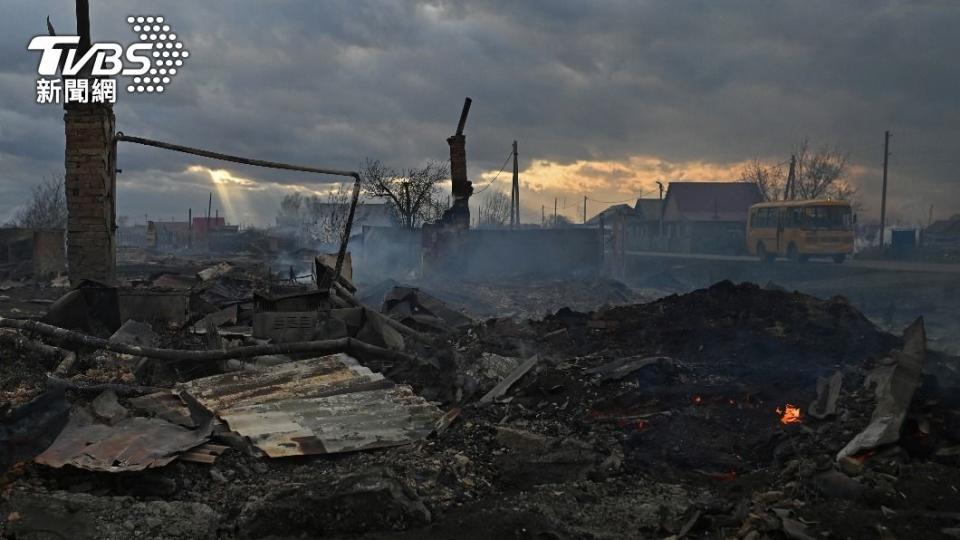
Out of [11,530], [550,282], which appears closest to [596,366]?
[11,530]

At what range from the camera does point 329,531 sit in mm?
4273

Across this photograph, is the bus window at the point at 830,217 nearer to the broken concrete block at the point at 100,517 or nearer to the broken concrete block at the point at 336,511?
the broken concrete block at the point at 336,511

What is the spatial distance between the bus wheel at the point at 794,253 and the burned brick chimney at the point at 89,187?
2377cm

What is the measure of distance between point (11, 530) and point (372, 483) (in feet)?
6.92

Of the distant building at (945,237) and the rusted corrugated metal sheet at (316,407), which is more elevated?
the distant building at (945,237)

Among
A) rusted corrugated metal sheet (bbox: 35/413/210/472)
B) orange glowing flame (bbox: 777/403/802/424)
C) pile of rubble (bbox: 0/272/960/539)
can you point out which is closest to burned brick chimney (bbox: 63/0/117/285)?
pile of rubble (bbox: 0/272/960/539)

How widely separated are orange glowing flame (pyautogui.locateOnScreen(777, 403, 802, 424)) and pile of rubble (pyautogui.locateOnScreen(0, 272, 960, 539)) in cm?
3

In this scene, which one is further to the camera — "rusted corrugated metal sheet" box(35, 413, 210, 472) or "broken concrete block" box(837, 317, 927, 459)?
"broken concrete block" box(837, 317, 927, 459)

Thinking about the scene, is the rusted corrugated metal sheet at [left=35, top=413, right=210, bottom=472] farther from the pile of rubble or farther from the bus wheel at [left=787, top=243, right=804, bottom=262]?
the bus wheel at [left=787, top=243, right=804, bottom=262]

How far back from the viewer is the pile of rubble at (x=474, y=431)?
4.36 meters

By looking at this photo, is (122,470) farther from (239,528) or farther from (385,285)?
(385,285)

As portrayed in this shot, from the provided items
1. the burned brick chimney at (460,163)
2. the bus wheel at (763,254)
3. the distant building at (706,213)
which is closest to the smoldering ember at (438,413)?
the burned brick chimney at (460,163)

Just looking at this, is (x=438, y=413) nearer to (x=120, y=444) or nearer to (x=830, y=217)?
(x=120, y=444)

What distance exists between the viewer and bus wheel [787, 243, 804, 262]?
2612cm
